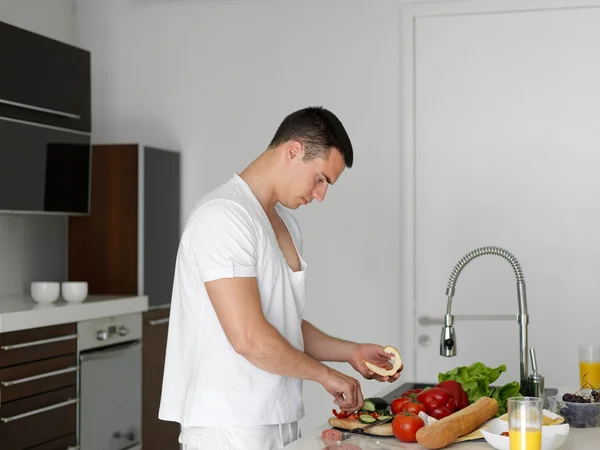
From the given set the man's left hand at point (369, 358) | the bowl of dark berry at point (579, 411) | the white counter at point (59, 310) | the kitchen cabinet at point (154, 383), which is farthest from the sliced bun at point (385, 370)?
the kitchen cabinet at point (154, 383)

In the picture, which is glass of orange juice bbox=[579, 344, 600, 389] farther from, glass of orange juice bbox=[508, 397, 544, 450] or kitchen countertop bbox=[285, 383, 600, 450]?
glass of orange juice bbox=[508, 397, 544, 450]

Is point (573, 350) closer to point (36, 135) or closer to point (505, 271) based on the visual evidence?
point (505, 271)

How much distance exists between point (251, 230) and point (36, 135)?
1.86 m

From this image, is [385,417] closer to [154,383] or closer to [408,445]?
[408,445]

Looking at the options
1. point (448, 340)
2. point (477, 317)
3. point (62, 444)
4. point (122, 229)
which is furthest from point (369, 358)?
point (122, 229)

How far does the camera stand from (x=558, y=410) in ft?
7.47

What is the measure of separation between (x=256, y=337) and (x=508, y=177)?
2.36 meters

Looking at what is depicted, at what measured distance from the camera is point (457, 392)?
7.13 ft

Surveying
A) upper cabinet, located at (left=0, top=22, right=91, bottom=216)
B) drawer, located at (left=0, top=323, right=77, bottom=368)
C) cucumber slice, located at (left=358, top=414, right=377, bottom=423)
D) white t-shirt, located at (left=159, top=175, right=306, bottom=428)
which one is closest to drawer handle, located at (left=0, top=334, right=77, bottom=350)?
drawer, located at (left=0, top=323, right=77, bottom=368)

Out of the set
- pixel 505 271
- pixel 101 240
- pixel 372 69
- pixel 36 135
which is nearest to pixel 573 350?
pixel 505 271

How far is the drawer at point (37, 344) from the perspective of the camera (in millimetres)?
3219

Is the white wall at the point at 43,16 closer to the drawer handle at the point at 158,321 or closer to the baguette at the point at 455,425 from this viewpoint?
the drawer handle at the point at 158,321

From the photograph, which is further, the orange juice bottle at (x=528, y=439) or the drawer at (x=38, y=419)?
the drawer at (x=38, y=419)

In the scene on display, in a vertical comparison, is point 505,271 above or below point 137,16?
below
